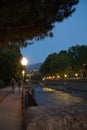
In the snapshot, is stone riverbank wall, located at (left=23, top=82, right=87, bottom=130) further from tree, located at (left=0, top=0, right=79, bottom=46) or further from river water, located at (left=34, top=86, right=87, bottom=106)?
river water, located at (left=34, top=86, right=87, bottom=106)

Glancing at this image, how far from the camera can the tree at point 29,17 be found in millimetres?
10430

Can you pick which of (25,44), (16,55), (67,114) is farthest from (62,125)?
(16,55)

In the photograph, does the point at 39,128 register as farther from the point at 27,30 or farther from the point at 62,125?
the point at 27,30

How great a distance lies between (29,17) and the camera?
1149 centimetres

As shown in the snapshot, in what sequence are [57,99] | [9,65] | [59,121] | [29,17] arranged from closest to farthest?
1. [59,121]
2. [29,17]
3. [57,99]
4. [9,65]

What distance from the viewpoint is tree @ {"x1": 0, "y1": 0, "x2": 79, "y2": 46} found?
34.2ft

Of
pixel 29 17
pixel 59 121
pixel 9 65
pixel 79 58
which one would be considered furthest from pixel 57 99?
pixel 79 58

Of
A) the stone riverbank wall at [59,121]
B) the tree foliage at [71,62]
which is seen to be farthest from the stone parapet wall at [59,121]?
the tree foliage at [71,62]

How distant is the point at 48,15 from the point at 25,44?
310 cm

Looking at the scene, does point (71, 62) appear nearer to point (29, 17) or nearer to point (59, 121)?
point (29, 17)

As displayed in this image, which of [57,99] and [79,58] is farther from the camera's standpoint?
[79,58]

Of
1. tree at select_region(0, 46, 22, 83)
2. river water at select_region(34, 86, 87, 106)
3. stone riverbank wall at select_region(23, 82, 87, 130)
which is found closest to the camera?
stone riverbank wall at select_region(23, 82, 87, 130)

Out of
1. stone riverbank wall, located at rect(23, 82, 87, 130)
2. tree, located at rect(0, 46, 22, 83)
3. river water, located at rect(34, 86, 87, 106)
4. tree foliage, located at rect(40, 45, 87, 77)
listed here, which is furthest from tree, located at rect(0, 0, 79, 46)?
tree foliage, located at rect(40, 45, 87, 77)

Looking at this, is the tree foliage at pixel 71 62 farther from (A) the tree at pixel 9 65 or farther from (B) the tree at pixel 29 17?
(B) the tree at pixel 29 17
